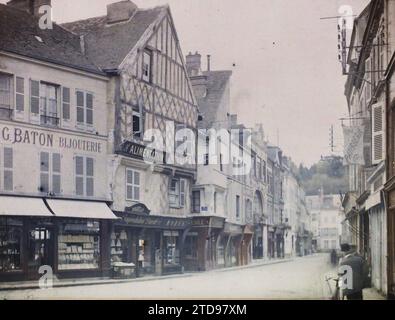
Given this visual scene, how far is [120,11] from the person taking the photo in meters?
9.55

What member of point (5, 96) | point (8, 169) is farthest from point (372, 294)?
point (5, 96)

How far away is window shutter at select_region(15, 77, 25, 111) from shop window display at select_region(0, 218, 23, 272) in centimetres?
179

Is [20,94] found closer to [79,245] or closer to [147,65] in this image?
→ [147,65]

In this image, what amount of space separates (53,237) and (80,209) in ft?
2.06

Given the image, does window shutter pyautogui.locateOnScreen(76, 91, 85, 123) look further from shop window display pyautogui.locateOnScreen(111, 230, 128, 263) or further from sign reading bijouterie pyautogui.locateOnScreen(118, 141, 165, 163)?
shop window display pyautogui.locateOnScreen(111, 230, 128, 263)

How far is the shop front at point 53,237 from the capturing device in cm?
930

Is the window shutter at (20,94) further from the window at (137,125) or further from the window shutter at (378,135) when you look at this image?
the window shutter at (378,135)

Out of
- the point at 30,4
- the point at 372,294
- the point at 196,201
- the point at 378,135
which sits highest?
the point at 30,4

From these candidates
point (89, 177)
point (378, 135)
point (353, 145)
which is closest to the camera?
point (378, 135)

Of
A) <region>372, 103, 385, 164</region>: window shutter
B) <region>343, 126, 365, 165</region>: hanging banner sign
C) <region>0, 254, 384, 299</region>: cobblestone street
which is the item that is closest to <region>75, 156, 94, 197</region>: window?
<region>0, 254, 384, 299</region>: cobblestone street

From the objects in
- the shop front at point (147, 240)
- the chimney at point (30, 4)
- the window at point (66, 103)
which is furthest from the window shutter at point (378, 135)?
the chimney at point (30, 4)

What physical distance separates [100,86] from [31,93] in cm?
132
